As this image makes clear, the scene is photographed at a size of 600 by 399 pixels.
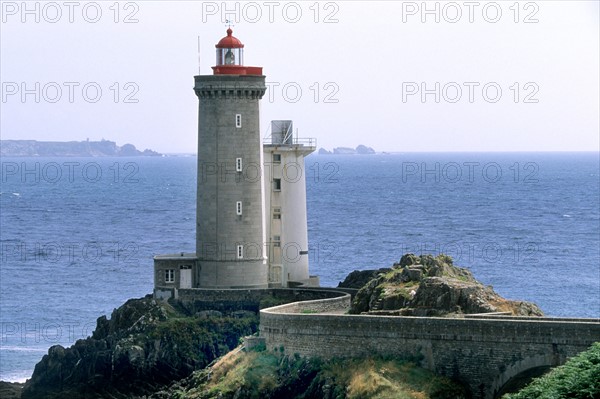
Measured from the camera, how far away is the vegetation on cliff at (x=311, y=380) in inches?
1758

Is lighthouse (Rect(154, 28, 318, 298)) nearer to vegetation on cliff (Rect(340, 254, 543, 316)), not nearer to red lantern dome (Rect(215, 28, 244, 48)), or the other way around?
red lantern dome (Rect(215, 28, 244, 48))

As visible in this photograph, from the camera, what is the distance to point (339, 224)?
439 feet

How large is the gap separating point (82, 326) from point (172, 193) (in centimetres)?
11564

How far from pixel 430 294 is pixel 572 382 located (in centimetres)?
1170

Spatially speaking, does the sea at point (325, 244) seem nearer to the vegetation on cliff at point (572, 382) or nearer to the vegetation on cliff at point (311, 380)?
the vegetation on cliff at point (311, 380)

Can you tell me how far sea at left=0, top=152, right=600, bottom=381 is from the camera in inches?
3219

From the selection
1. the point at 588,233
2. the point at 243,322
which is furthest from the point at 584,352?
the point at 588,233

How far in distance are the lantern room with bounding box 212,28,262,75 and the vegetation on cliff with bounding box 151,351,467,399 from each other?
1406 centimetres

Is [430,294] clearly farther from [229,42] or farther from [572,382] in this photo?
[229,42]

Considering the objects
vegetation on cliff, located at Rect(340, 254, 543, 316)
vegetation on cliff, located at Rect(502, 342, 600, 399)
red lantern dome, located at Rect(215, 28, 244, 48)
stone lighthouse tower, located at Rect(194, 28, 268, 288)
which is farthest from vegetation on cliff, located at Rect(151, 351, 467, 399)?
red lantern dome, located at Rect(215, 28, 244, 48)

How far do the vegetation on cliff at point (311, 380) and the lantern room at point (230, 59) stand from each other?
46.1 ft

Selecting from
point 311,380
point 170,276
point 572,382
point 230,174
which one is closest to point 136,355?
point 170,276

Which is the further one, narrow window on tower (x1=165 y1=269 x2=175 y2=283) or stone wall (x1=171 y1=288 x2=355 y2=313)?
narrow window on tower (x1=165 y1=269 x2=175 y2=283)

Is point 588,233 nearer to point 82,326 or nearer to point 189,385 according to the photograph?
point 82,326
